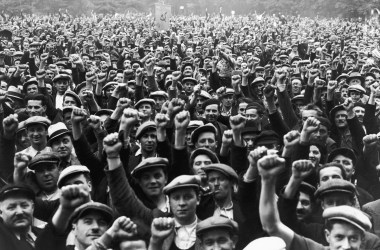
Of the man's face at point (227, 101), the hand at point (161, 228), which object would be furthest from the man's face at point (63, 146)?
the man's face at point (227, 101)

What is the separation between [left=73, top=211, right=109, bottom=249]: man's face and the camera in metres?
3.47

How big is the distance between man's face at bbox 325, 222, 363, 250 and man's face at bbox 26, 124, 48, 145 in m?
3.40

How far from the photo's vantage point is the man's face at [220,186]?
13.6 ft

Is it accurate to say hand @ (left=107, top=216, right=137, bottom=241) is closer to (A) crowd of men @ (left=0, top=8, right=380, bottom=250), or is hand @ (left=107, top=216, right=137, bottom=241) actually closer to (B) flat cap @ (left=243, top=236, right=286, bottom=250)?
(A) crowd of men @ (left=0, top=8, right=380, bottom=250)

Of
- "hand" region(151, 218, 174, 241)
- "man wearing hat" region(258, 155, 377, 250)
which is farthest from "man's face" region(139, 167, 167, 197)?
"man wearing hat" region(258, 155, 377, 250)

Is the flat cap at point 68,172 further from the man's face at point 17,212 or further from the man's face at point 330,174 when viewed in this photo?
the man's face at point 330,174

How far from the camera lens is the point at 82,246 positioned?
3494 millimetres

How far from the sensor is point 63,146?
5.24 meters

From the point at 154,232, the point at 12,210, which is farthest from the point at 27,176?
the point at 154,232

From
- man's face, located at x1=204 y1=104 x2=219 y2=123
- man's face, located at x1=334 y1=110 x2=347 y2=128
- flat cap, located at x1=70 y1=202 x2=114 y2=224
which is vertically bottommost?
flat cap, located at x1=70 y1=202 x2=114 y2=224

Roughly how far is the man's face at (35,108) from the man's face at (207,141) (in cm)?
227

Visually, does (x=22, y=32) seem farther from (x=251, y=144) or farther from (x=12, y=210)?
(x=12, y=210)

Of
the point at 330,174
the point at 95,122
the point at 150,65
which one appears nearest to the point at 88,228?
the point at 330,174

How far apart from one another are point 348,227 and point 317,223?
89cm
